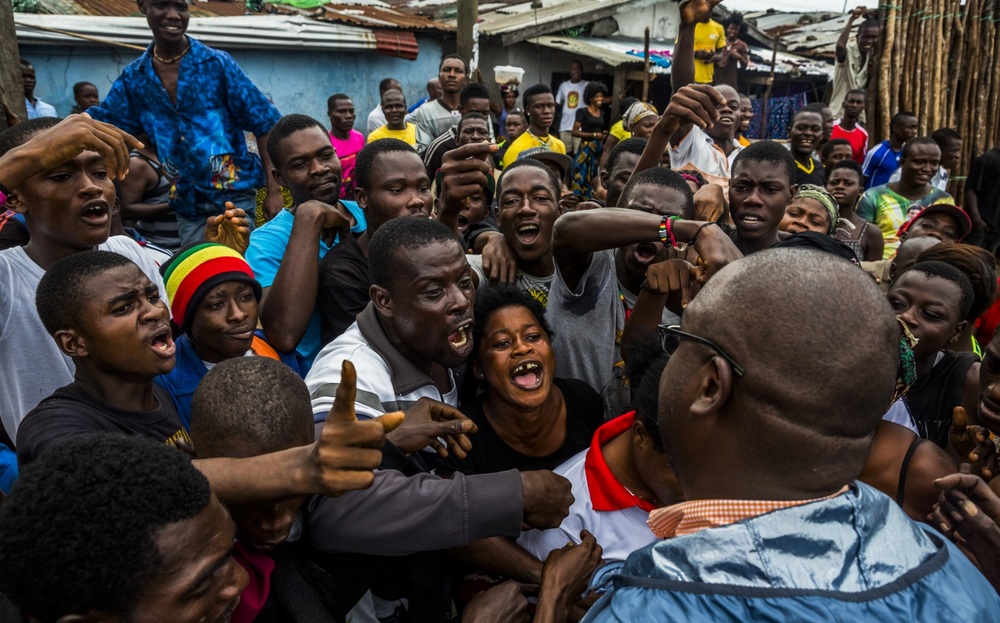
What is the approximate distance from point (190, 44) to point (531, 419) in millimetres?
3472

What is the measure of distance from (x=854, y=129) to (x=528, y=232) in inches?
296

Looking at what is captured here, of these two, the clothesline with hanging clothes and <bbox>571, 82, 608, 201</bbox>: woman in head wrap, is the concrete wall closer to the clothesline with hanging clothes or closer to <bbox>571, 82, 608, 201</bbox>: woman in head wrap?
the clothesline with hanging clothes

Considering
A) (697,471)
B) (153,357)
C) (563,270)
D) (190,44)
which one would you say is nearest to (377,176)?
(563,270)

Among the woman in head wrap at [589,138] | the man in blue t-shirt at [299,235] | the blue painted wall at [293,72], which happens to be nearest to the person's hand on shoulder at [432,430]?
the man in blue t-shirt at [299,235]

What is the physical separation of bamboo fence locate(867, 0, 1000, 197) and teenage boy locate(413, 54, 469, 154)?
215 inches

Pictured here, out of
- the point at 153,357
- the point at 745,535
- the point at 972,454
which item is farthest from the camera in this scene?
the point at 153,357

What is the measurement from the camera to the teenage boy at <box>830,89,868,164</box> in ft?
→ 29.9

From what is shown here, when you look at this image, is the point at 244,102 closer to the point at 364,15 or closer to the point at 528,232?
the point at 528,232

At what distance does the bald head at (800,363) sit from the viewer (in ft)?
4.18

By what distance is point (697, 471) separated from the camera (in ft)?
4.66

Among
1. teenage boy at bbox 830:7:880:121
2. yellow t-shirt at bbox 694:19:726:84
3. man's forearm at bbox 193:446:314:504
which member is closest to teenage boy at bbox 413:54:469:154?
yellow t-shirt at bbox 694:19:726:84

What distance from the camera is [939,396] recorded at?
9.69ft

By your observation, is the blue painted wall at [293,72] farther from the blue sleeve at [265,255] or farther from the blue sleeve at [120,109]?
the blue sleeve at [265,255]

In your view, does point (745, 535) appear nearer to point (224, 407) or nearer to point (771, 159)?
point (224, 407)
